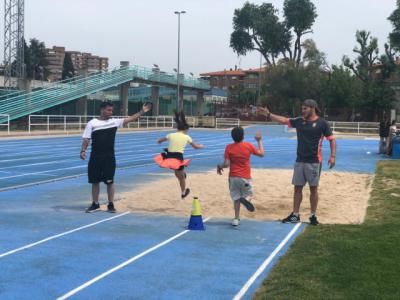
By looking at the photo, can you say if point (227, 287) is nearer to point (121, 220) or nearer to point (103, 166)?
point (121, 220)

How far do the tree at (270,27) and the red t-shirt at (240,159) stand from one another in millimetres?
79402

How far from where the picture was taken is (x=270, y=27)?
8950cm

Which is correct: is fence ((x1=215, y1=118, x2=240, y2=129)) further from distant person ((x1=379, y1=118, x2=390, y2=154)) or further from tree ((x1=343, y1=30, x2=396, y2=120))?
distant person ((x1=379, y1=118, x2=390, y2=154))

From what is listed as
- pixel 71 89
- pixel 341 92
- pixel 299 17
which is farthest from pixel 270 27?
pixel 71 89

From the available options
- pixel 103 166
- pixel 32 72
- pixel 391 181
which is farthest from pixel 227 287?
pixel 32 72

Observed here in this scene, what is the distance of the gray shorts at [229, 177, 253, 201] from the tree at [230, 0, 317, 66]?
79.5m

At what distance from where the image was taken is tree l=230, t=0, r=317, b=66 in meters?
88.8

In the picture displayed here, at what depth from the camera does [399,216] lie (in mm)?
9406

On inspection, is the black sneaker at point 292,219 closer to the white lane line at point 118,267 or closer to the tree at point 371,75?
the white lane line at point 118,267

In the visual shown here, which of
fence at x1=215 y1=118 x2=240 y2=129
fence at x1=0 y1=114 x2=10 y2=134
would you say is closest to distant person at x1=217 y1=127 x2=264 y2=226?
fence at x1=0 y1=114 x2=10 y2=134

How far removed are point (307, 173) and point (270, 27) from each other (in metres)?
83.6

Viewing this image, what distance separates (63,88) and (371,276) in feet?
144

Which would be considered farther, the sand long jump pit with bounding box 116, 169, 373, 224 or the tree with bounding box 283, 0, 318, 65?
the tree with bounding box 283, 0, 318, 65

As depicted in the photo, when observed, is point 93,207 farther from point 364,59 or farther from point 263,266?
point 364,59
